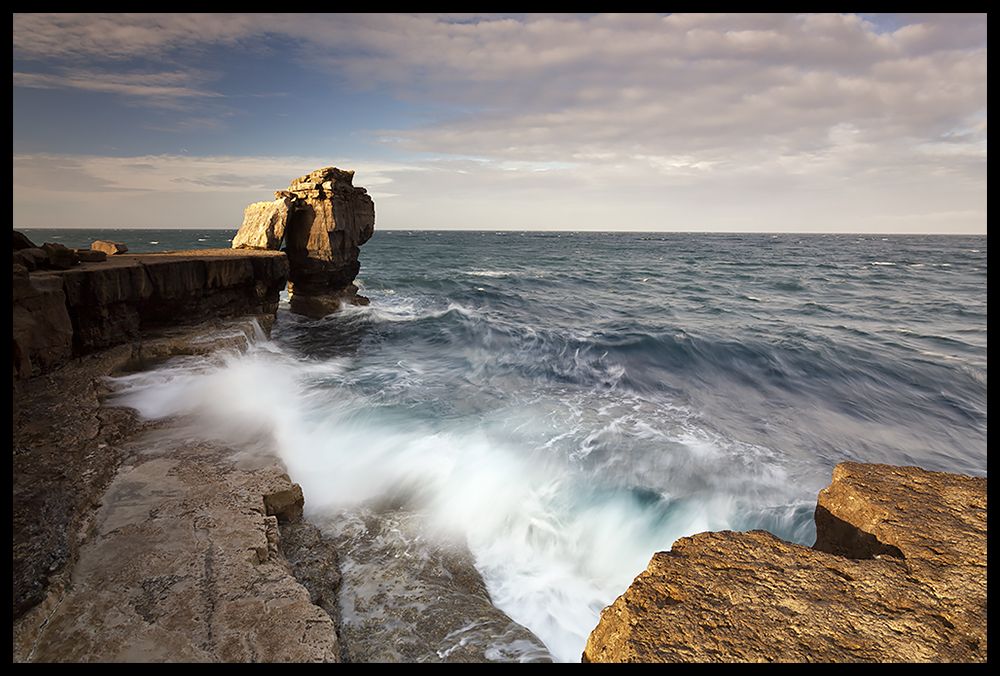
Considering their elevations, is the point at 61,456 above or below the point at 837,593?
below

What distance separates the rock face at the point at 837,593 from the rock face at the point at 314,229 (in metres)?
14.5

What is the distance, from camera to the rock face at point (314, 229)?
44.9 ft

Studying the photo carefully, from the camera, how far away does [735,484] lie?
21.4 ft

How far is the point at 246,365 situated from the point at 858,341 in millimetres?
18063

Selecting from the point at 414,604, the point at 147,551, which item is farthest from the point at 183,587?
the point at 414,604

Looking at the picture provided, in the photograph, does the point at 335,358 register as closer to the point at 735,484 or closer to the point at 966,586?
the point at 735,484

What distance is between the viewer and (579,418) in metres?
8.64

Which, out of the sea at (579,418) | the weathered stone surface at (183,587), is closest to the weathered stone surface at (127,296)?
the sea at (579,418)

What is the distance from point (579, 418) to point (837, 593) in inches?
261

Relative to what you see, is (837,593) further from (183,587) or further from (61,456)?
(61,456)

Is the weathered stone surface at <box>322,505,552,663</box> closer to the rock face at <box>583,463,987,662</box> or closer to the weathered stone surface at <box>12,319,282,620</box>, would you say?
the rock face at <box>583,463,987,662</box>
